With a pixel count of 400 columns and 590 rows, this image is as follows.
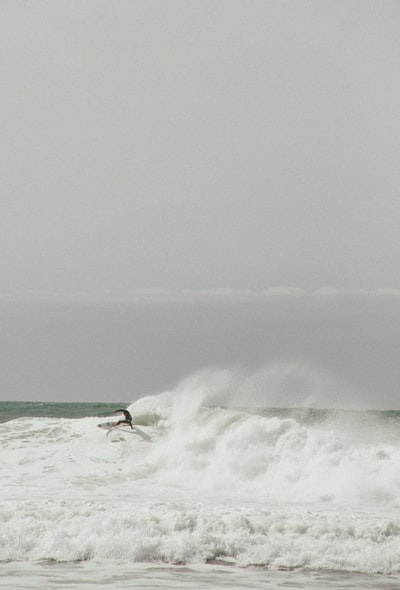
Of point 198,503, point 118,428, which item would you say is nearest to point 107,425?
point 118,428

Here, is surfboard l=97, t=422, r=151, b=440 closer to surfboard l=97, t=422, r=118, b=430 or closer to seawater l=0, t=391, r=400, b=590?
surfboard l=97, t=422, r=118, b=430

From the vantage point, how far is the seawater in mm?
11000

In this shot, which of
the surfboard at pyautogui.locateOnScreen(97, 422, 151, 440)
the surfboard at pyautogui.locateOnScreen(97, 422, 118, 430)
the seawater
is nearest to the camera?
the seawater

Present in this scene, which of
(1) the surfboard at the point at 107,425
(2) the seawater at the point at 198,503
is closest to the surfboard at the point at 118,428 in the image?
(1) the surfboard at the point at 107,425

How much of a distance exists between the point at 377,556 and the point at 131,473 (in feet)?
24.0

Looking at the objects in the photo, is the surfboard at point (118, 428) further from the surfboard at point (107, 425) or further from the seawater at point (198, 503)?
the seawater at point (198, 503)

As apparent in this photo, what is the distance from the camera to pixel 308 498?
1524 cm

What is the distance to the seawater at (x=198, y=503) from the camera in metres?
11.0

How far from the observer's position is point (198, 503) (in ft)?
47.3

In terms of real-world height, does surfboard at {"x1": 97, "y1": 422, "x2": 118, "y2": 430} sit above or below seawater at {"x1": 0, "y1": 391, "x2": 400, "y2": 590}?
above

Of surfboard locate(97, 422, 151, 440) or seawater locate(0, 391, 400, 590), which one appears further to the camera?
surfboard locate(97, 422, 151, 440)

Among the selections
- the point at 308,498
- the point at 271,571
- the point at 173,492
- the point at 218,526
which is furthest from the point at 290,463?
the point at 271,571

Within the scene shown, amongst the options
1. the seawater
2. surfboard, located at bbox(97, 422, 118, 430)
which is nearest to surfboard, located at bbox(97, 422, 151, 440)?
surfboard, located at bbox(97, 422, 118, 430)

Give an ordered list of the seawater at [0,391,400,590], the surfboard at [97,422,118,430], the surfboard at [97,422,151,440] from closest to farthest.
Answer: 1. the seawater at [0,391,400,590]
2. the surfboard at [97,422,151,440]
3. the surfboard at [97,422,118,430]
